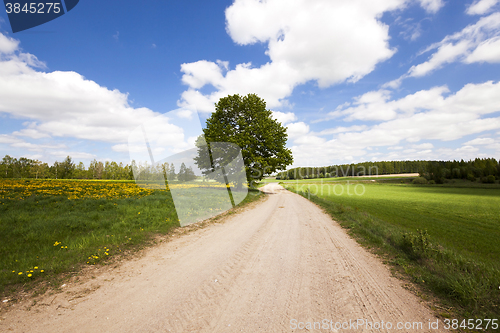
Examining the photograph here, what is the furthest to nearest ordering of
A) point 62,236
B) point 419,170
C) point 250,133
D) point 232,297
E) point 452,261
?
point 419,170, point 250,133, point 62,236, point 452,261, point 232,297

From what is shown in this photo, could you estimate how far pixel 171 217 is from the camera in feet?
37.5

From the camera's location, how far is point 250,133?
2681cm

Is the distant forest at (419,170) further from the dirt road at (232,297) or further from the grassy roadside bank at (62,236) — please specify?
the dirt road at (232,297)

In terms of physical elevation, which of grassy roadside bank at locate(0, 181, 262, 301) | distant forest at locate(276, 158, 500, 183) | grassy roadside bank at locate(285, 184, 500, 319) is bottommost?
grassy roadside bank at locate(285, 184, 500, 319)

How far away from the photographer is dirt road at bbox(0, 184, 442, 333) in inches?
128

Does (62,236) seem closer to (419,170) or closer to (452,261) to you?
(452,261)

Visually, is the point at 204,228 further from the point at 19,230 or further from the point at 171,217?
the point at 19,230

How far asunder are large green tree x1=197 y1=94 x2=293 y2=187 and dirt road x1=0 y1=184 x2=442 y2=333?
1952 centimetres

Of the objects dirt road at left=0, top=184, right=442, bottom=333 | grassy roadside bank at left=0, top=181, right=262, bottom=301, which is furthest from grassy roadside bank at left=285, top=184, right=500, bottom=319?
grassy roadside bank at left=0, top=181, right=262, bottom=301

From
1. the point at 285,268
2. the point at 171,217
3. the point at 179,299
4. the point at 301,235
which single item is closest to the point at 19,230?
the point at 171,217

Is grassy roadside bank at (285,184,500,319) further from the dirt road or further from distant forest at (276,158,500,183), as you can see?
distant forest at (276,158,500,183)

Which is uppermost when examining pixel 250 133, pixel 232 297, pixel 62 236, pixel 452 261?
pixel 250 133

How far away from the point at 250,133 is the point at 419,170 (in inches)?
4791

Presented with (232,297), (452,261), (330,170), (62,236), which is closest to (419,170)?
(330,170)
